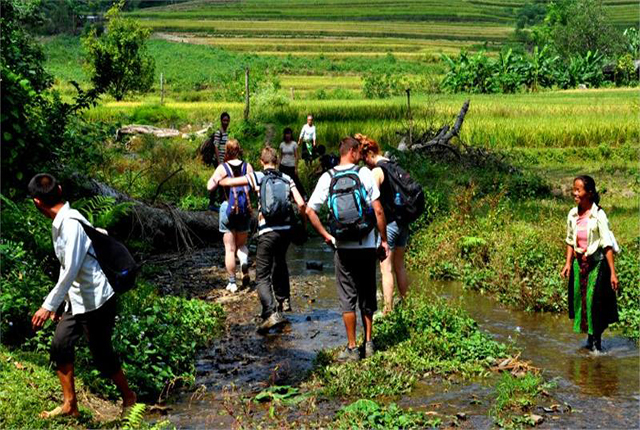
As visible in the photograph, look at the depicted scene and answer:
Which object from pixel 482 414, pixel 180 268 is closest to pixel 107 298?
pixel 482 414

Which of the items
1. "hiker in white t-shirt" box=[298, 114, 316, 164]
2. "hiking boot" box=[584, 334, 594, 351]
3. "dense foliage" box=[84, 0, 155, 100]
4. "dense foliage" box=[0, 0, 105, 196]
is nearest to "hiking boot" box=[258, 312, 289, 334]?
"dense foliage" box=[0, 0, 105, 196]

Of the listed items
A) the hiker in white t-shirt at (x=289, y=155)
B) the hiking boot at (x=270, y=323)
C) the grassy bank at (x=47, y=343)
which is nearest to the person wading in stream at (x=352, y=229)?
the hiking boot at (x=270, y=323)

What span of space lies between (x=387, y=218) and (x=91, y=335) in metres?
4.12

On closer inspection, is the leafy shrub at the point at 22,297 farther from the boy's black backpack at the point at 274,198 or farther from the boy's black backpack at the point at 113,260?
the boy's black backpack at the point at 274,198

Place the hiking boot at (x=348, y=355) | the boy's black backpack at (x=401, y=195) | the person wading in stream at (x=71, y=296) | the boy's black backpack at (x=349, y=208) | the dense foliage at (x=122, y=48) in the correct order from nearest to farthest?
the person wading in stream at (x=71, y=296)
the boy's black backpack at (x=349, y=208)
the hiking boot at (x=348, y=355)
the boy's black backpack at (x=401, y=195)
the dense foliage at (x=122, y=48)

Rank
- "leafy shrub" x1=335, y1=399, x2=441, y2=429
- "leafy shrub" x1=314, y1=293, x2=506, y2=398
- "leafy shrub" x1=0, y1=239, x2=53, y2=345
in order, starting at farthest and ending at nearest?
1. "leafy shrub" x1=0, y1=239, x2=53, y2=345
2. "leafy shrub" x1=314, y1=293, x2=506, y2=398
3. "leafy shrub" x1=335, y1=399, x2=441, y2=429

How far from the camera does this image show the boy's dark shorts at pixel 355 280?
29.7 feet

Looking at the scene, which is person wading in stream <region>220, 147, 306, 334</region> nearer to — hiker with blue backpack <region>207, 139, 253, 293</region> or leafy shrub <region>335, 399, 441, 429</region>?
hiker with blue backpack <region>207, 139, 253, 293</region>

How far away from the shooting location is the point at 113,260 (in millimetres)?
7246

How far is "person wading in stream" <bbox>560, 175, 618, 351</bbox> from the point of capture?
948 cm

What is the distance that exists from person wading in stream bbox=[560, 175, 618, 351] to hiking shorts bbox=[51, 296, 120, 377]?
4.93 m

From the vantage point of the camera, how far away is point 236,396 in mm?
8250

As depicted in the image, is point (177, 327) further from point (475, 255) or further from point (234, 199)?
point (475, 255)

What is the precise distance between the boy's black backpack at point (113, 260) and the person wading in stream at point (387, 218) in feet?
11.3
